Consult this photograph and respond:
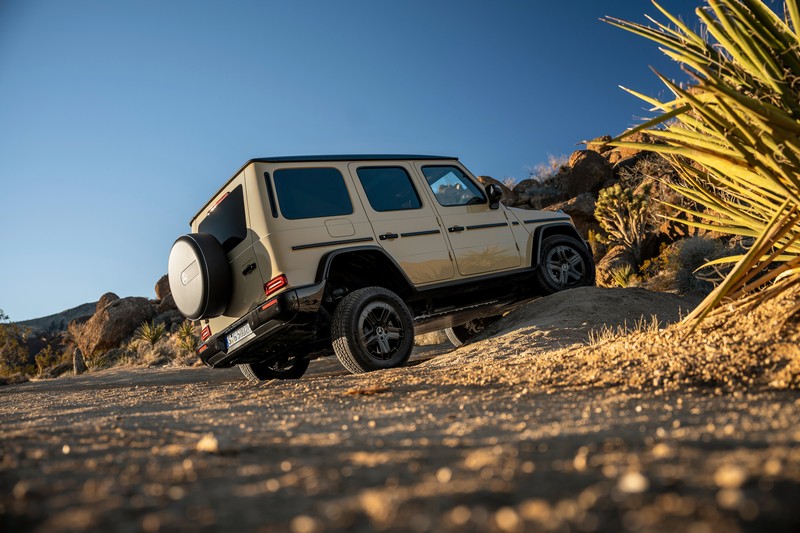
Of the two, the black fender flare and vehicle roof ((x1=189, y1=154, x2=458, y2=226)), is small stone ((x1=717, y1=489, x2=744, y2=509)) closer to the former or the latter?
the black fender flare

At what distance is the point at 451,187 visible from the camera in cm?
635

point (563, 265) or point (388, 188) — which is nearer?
point (388, 188)

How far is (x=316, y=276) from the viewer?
496cm

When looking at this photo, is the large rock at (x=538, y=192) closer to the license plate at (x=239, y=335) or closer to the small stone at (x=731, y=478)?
the license plate at (x=239, y=335)

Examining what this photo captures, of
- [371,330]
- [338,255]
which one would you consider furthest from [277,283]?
[371,330]

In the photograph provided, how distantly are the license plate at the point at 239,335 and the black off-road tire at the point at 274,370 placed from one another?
40.0 inches

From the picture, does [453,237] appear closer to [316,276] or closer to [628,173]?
[316,276]

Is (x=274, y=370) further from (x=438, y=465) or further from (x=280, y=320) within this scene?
(x=438, y=465)

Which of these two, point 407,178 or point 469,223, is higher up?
point 407,178

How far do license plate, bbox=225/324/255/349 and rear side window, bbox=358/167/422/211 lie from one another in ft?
5.46

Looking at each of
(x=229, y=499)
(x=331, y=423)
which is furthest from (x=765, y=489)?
(x=331, y=423)

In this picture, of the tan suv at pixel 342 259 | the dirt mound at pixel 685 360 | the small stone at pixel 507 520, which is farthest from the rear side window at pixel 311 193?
the small stone at pixel 507 520

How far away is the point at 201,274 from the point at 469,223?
280cm

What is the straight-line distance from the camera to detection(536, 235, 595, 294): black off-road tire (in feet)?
22.3
